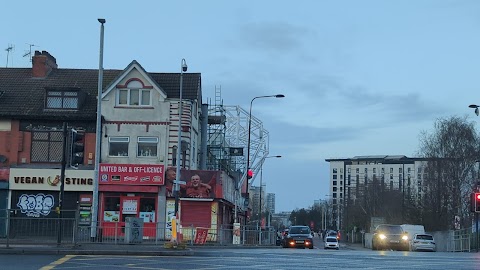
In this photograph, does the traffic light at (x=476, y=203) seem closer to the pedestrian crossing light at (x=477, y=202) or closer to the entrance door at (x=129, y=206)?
the pedestrian crossing light at (x=477, y=202)

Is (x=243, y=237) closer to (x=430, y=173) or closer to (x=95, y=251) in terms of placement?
(x=95, y=251)

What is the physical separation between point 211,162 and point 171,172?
638 inches

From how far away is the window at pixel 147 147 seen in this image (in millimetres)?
42438

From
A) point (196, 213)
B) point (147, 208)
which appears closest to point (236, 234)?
point (196, 213)

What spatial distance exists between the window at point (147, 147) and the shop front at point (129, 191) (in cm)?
107

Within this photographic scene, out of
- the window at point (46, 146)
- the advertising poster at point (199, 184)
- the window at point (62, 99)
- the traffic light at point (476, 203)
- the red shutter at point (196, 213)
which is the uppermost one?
the window at point (62, 99)

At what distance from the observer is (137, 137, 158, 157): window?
42.4 meters

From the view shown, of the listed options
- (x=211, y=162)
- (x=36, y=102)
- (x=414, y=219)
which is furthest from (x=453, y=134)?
(x=36, y=102)

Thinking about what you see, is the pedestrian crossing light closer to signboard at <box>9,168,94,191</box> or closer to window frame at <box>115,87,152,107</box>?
window frame at <box>115,87,152,107</box>

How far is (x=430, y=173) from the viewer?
2510 inches

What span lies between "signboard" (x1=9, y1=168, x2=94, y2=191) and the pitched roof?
3368 mm

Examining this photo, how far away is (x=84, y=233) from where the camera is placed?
29.8 meters

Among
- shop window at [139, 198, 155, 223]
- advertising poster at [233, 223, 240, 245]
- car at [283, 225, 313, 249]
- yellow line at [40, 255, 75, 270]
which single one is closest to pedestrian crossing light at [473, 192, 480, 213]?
car at [283, 225, 313, 249]

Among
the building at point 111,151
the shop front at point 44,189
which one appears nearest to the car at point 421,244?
the building at point 111,151
